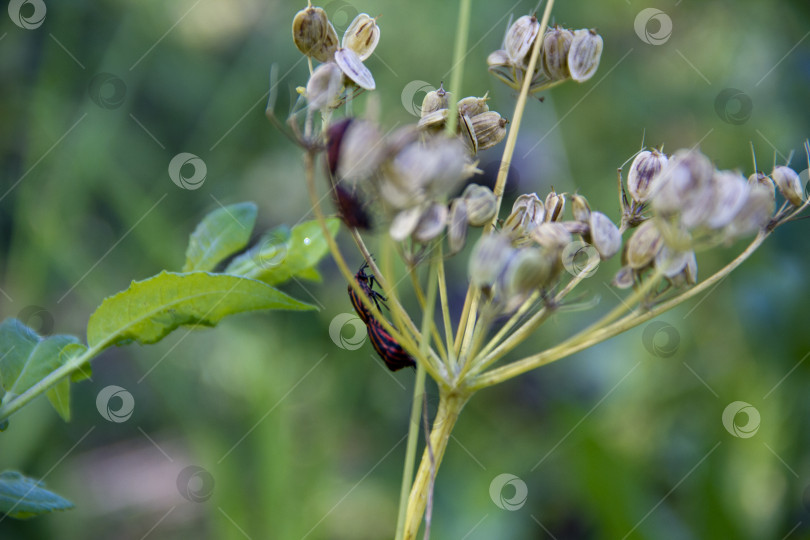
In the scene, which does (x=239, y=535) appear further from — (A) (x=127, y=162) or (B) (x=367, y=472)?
(A) (x=127, y=162)

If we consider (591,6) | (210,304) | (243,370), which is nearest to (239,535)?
(243,370)

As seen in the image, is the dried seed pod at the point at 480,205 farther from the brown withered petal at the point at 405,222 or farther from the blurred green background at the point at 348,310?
the blurred green background at the point at 348,310

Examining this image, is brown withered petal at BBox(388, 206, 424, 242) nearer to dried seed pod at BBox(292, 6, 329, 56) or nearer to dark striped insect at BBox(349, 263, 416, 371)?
dark striped insect at BBox(349, 263, 416, 371)

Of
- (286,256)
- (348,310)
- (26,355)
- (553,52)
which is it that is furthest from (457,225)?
(348,310)

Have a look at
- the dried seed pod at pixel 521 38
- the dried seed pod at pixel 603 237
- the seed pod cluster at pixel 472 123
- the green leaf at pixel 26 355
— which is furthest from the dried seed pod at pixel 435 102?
the green leaf at pixel 26 355

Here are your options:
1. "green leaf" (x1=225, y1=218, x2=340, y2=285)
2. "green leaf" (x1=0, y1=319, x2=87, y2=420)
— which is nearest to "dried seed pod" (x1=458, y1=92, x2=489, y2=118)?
"green leaf" (x1=225, y1=218, x2=340, y2=285)
